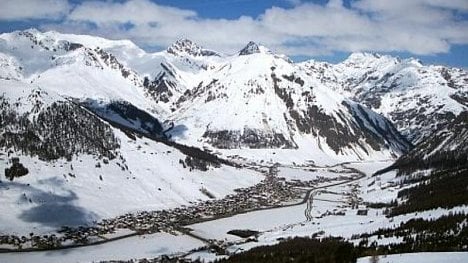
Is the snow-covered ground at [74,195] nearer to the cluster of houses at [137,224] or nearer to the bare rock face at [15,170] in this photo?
the bare rock face at [15,170]

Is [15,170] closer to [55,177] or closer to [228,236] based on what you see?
[55,177]

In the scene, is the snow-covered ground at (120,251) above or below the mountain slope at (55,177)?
below

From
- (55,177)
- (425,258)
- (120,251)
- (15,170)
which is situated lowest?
(120,251)

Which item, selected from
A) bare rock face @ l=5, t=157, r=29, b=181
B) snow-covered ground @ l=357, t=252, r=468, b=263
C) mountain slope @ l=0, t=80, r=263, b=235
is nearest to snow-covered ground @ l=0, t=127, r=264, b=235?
mountain slope @ l=0, t=80, r=263, b=235

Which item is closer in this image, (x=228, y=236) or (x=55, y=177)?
(x=228, y=236)

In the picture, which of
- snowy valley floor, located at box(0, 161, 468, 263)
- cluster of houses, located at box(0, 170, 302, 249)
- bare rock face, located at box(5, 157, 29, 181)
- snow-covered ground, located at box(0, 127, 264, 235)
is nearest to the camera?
snowy valley floor, located at box(0, 161, 468, 263)

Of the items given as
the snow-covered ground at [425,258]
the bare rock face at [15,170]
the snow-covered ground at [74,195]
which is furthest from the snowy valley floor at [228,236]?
the bare rock face at [15,170]

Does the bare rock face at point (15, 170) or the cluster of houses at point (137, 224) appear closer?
the cluster of houses at point (137, 224)

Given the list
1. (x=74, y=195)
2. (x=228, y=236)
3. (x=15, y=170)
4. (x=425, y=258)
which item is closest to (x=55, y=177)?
(x=74, y=195)

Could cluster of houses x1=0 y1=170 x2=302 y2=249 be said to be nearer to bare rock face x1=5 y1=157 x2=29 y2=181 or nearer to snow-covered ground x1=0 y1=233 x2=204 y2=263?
snow-covered ground x1=0 y1=233 x2=204 y2=263

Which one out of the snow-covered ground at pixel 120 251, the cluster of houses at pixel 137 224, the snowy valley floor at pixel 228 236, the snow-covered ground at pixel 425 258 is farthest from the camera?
the cluster of houses at pixel 137 224
